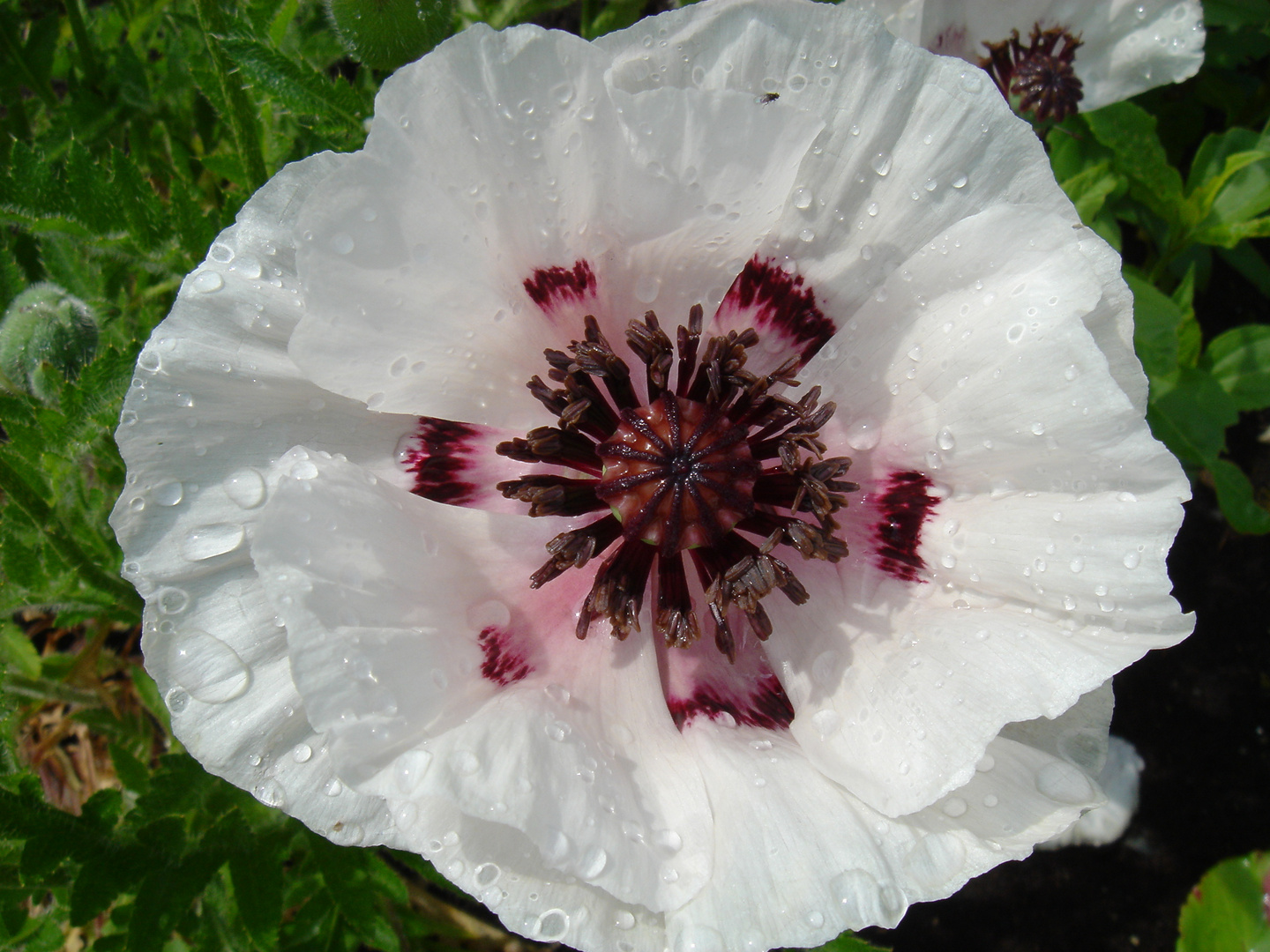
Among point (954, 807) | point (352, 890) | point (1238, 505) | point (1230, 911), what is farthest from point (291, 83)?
point (1230, 911)

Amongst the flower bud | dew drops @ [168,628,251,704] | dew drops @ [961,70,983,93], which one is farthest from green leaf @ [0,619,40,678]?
dew drops @ [961,70,983,93]

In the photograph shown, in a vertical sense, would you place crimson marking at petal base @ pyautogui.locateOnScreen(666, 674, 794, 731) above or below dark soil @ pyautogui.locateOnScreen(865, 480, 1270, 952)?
above

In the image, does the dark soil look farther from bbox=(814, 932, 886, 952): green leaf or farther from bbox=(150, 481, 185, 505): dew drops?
bbox=(150, 481, 185, 505): dew drops

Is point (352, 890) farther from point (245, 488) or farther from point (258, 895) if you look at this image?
point (245, 488)

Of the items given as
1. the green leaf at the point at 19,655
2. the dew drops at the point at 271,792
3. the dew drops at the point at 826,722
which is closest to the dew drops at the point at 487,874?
the dew drops at the point at 271,792

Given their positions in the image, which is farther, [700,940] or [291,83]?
[291,83]

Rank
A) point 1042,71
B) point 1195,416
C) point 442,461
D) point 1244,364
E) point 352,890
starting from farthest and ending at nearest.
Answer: point 1244,364, point 1042,71, point 1195,416, point 352,890, point 442,461
